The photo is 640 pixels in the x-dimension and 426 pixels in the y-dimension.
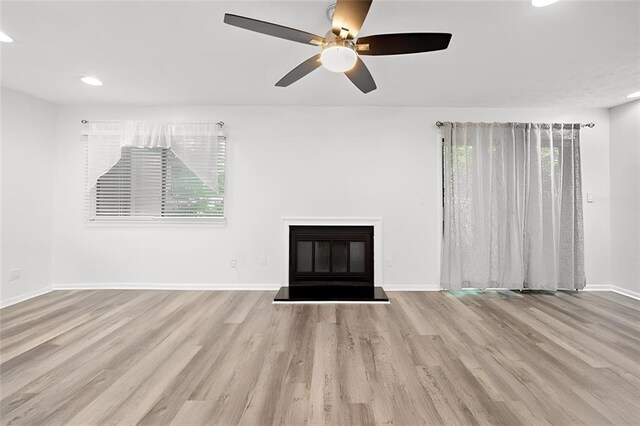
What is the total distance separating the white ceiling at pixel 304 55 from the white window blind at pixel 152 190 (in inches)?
27.7

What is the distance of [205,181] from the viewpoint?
3.93m

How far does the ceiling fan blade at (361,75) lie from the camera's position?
80.4 inches

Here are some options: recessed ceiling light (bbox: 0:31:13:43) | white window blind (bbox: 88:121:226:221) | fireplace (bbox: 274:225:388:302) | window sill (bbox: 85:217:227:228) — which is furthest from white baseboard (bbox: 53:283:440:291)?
recessed ceiling light (bbox: 0:31:13:43)

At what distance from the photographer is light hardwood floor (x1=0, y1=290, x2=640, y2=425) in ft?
5.50

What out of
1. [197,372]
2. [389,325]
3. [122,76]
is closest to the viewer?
[197,372]

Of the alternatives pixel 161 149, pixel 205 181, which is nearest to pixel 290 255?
pixel 205 181

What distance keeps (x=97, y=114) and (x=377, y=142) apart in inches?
144

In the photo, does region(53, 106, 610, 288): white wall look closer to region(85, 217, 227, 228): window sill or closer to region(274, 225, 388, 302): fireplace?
region(85, 217, 227, 228): window sill

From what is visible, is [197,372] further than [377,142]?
No

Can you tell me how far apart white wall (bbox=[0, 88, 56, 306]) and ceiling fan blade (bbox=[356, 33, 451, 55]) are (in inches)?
158

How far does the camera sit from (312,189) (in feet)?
13.2

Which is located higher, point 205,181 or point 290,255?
point 205,181

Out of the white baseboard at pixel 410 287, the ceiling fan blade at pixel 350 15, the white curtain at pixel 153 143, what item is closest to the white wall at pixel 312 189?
the white baseboard at pixel 410 287

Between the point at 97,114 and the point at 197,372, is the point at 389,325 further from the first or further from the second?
the point at 97,114
